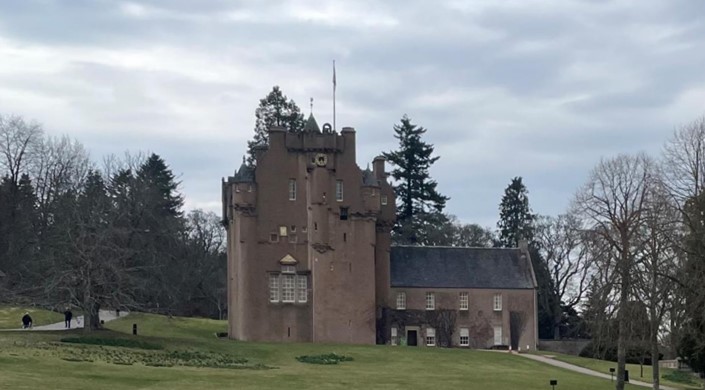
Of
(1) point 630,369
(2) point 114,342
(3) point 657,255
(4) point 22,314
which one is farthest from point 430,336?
(3) point 657,255

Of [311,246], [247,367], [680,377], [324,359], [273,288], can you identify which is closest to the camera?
[247,367]

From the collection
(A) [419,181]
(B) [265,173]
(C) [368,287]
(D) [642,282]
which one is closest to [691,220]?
(D) [642,282]

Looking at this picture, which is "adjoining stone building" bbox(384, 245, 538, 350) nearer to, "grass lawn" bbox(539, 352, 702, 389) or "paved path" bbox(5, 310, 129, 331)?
"grass lawn" bbox(539, 352, 702, 389)

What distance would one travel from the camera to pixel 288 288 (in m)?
69.1

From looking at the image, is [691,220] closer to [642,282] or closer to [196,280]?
[642,282]

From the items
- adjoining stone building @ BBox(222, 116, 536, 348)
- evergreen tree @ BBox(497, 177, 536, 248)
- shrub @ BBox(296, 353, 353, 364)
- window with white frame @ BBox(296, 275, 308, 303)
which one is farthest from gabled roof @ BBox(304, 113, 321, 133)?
evergreen tree @ BBox(497, 177, 536, 248)

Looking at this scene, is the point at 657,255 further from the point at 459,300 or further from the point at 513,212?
the point at 513,212

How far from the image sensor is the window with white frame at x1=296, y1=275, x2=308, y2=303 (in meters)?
68.9

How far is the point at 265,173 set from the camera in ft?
229

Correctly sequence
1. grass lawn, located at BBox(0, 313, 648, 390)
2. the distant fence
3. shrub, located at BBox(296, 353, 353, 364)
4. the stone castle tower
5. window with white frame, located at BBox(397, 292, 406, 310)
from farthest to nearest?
the distant fence
window with white frame, located at BBox(397, 292, 406, 310)
the stone castle tower
shrub, located at BBox(296, 353, 353, 364)
grass lawn, located at BBox(0, 313, 648, 390)

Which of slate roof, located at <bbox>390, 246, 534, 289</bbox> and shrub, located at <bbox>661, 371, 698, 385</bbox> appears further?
slate roof, located at <bbox>390, 246, 534, 289</bbox>

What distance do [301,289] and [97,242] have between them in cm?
1598

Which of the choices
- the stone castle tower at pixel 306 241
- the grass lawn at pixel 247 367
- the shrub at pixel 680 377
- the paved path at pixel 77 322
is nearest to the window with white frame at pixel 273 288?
the stone castle tower at pixel 306 241

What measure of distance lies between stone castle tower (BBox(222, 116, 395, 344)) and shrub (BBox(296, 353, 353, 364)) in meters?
8.56
